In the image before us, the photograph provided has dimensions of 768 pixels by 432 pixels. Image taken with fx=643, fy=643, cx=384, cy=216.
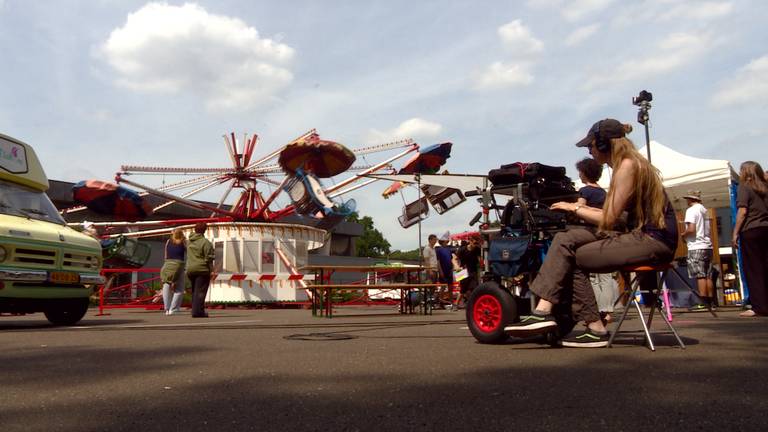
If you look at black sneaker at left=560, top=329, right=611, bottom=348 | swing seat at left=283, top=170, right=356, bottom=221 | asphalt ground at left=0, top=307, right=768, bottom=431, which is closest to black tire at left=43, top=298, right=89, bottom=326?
asphalt ground at left=0, top=307, right=768, bottom=431

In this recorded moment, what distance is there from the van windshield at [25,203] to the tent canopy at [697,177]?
37.4ft

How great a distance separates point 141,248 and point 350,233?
164ft

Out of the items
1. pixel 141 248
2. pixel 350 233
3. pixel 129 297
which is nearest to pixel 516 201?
pixel 129 297

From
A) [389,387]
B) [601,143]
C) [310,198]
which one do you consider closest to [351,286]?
[601,143]

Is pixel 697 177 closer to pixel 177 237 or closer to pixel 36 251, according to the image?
pixel 177 237

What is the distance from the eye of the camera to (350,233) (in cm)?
7194

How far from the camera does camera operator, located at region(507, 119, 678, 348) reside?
4.59 m

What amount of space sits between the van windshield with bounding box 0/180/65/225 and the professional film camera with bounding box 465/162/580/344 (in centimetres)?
663

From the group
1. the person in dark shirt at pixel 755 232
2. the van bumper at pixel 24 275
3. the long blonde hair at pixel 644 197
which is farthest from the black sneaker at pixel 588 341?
the van bumper at pixel 24 275

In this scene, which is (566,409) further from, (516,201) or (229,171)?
(229,171)

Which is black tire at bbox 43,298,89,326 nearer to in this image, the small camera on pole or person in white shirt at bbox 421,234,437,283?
person in white shirt at bbox 421,234,437,283

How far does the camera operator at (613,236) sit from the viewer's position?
4.59 m

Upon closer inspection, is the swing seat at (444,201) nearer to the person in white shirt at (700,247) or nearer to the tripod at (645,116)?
the tripod at (645,116)

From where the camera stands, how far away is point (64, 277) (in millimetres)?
8773
